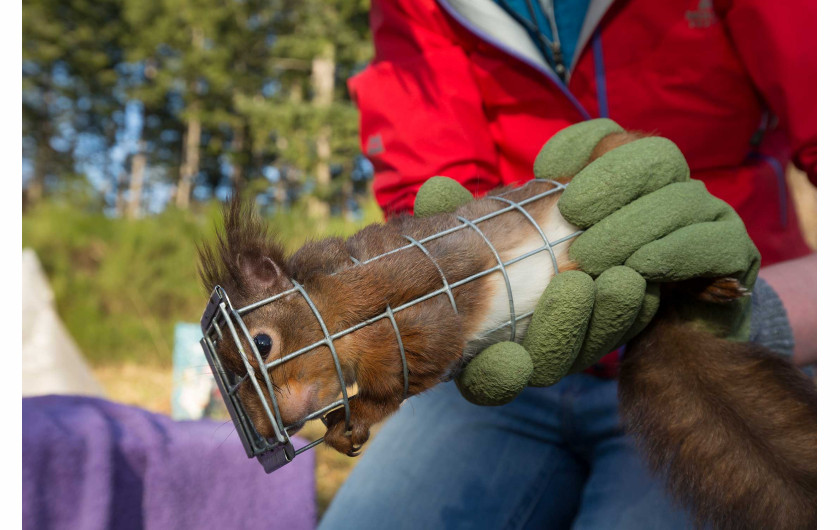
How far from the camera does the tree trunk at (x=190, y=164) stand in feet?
65.7

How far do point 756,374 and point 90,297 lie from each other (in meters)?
8.04

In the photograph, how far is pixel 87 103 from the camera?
2172 cm

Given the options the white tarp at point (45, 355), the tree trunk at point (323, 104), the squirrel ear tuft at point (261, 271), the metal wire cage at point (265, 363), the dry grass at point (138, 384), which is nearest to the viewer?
the metal wire cage at point (265, 363)

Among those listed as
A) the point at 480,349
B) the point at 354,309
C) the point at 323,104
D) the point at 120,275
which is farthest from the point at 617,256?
the point at 323,104

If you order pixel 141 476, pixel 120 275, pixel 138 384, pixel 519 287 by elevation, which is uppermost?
pixel 519 287

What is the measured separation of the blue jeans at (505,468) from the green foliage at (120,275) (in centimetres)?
558

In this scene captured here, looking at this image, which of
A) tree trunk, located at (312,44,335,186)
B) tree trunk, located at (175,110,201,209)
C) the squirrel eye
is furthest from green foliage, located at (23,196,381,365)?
tree trunk, located at (175,110,201,209)

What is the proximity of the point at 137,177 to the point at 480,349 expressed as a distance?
22745 mm

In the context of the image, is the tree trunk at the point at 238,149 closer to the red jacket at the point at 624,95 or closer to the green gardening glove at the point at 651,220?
the red jacket at the point at 624,95

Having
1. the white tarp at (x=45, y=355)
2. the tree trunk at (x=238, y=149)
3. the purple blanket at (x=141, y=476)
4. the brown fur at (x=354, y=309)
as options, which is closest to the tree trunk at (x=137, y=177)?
the tree trunk at (x=238, y=149)

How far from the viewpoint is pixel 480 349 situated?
1.18 m

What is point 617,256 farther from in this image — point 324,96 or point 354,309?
point 324,96

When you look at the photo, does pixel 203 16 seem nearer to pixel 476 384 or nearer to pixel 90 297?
pixel 90 297

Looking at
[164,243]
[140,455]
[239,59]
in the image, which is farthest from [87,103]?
[140,455]
